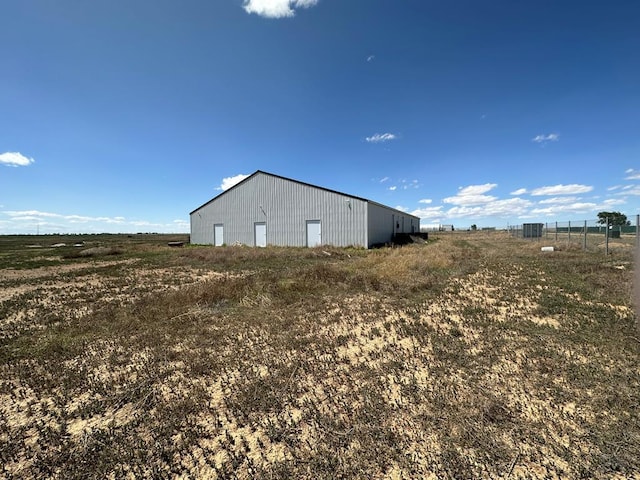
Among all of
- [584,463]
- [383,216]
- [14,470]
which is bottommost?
[14,470]

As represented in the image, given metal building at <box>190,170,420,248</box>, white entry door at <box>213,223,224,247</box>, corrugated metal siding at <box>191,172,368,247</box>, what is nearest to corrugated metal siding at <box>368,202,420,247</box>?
metal building at <box>190,170,420,248</box>

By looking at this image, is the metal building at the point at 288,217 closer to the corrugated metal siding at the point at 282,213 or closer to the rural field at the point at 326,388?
the corrugated metal siding at the point at 282,213

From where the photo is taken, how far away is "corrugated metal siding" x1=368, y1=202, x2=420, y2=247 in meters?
20.5

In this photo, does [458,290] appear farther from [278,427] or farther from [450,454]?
[278,427]

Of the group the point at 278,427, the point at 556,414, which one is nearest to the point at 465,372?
the point at 556,414

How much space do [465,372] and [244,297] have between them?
5077 millimetres

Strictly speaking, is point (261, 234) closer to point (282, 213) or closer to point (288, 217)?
point (282, 213)

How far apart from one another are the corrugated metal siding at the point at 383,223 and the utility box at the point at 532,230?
13.0 metres

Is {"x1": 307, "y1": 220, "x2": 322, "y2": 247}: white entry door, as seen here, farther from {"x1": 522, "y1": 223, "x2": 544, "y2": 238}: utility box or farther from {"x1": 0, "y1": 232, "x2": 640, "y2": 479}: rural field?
{"x1": 522, "y1": 223, "x2": 544, "y2": 238}: utility box

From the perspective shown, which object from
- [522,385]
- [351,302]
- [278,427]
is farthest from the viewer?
[351,302]

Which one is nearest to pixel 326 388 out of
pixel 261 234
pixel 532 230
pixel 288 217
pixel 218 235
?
pixel 288 217

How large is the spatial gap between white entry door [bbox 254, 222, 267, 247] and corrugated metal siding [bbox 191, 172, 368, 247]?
13.4 inches

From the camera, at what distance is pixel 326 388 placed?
3.19 metres

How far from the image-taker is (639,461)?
211 cm
